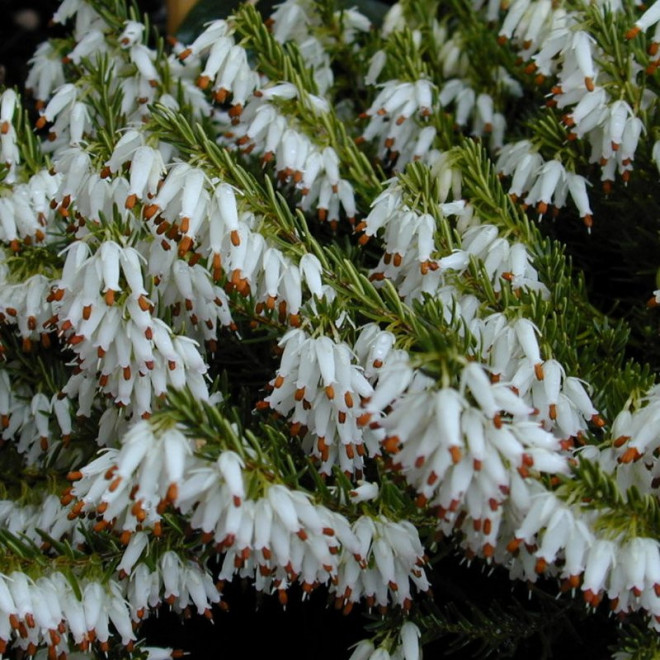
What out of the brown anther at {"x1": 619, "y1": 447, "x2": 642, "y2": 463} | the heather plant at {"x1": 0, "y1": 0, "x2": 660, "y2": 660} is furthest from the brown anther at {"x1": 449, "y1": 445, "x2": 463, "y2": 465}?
the brown anther at {"x1": 619, "y1": 447, "x2": 642, "y2": 463}

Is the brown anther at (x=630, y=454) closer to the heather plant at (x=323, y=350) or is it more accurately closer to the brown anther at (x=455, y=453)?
the heather plant at (x=323, y=350)

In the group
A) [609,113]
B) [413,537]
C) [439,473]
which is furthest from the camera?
[609,113]

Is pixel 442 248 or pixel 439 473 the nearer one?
pixel 439 473

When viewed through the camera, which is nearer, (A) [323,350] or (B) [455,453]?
(B) [455,453]

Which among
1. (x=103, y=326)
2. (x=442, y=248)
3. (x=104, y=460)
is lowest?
(x=104, y=460)

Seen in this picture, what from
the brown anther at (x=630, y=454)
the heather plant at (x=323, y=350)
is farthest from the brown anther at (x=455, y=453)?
the brown anther at (x=630, y=454)

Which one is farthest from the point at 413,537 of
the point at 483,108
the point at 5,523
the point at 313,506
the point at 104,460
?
the point at 483,108

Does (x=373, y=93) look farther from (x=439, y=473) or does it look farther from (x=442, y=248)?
(x=439, y=473)

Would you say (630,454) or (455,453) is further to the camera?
(630,454)
